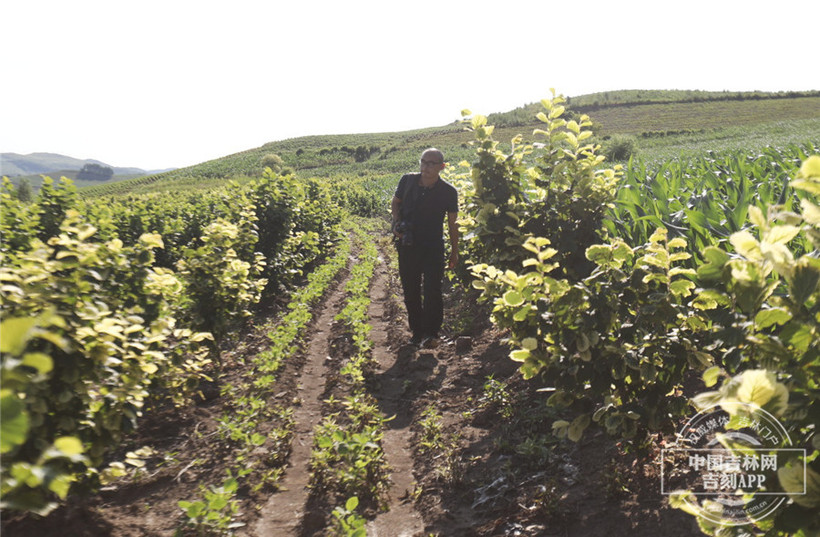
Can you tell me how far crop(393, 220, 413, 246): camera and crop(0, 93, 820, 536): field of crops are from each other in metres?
0.64

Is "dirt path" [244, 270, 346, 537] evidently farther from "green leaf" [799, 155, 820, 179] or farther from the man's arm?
"green leaf" [799, 155, 820, 179]

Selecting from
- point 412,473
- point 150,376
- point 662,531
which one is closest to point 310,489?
point 412,473

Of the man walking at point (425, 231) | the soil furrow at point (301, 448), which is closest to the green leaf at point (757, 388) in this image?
the soil furrow at point (301, 448)

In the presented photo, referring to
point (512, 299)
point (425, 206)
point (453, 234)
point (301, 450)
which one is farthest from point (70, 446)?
point (453, 234)

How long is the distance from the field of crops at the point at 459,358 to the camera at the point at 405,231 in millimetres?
635

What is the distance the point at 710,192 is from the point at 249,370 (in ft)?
15.6

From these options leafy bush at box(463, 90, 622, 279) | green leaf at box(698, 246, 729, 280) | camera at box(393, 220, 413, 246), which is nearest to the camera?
green leaf at box(698, 246, 729, 280)

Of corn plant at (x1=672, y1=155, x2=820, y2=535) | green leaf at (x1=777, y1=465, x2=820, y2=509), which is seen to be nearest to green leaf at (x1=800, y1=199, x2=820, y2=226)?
corn plant at (x1=672, y1=155, x2=820, y2=535)

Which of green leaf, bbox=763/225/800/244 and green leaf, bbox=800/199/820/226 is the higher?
green leaf, bbox=800/199/820/226

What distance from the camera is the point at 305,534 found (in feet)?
9.30

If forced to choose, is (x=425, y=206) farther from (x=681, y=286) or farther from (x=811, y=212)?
(x=811, y=212)

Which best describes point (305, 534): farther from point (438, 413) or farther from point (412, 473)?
point (438, 413)

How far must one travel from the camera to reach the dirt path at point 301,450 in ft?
9.68

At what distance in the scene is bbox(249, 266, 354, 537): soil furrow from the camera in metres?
2.95
